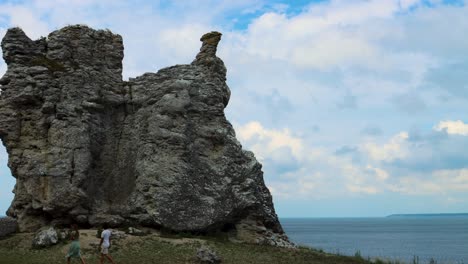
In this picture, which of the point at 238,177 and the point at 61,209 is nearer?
the point at 61,209

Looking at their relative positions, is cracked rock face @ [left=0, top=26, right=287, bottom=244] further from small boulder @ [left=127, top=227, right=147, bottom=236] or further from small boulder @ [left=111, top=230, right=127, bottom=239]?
small boulder @ [left=111, top=230, right=127, bottom=239]

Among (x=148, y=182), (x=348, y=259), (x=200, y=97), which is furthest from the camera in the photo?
(x=200, y=97)

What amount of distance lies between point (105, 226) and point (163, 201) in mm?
3663

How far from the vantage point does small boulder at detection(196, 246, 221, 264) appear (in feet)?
85.7

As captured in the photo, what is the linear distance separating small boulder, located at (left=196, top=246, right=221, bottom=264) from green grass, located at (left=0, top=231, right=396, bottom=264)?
1.49 ft

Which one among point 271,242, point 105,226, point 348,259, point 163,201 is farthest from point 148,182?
point 348,259

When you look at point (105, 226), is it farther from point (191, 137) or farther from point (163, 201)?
point (191, 137)

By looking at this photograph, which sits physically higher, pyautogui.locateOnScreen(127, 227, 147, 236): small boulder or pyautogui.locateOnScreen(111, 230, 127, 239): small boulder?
pyautogui.locateOnScreen(127, 227, 147, 236): small boulder

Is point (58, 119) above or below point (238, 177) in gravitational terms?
above

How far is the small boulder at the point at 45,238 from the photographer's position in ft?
90.1

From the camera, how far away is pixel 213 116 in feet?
115

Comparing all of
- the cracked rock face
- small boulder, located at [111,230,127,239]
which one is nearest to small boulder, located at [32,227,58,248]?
the cracked rock face

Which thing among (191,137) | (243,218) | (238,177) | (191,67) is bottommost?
(243,218)

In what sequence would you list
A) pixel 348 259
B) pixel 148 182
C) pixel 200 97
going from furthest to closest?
pixel 200 97
pixel 148 182
pixel 348 259
